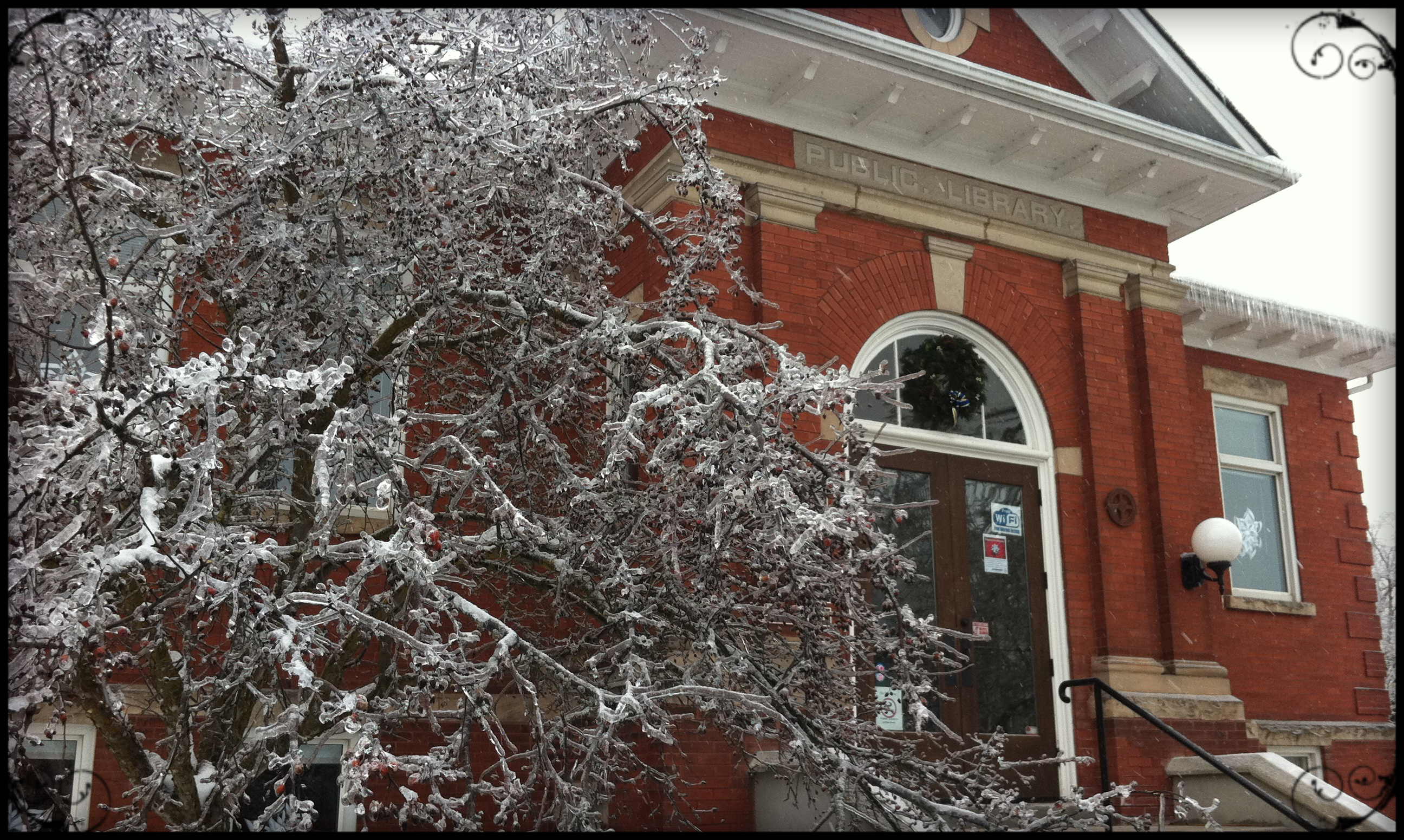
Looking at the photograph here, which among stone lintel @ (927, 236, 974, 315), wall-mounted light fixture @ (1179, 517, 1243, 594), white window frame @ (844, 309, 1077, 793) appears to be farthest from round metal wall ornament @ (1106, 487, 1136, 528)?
stone lintel @ (927, 236, 974, 315)

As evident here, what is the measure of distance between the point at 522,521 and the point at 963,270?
5.31m

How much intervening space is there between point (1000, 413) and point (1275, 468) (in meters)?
4.65

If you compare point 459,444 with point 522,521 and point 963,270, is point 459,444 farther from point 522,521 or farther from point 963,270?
point 963,270

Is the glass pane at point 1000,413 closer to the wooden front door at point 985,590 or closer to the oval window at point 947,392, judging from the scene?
the oval window at point 947,392

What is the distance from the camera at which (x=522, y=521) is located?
14.4 feet

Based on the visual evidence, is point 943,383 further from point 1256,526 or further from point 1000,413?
point 1256,526

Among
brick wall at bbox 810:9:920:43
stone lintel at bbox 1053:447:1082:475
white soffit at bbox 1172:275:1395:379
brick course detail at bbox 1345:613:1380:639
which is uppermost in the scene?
brick wall at bbox 810:9:920:43

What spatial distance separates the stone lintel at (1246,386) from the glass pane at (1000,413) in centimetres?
371

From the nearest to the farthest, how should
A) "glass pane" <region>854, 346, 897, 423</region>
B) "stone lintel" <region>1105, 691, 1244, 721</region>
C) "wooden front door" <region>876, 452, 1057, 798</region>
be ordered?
"wooden front door" <region>876, 452, 1057, 798</region>
"glass pane" <region>854, 346, 897, 423</region>
"stone lintel" <region>1105, 691, 1244, 721</region>

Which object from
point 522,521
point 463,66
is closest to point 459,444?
point 522,521

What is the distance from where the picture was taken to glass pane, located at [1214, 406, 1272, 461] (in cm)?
1171

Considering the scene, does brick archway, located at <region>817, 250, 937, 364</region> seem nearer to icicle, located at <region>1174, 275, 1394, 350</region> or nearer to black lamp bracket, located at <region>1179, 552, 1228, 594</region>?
black lamp bracket, located at <region>1179, 552, 1228, 594</region>

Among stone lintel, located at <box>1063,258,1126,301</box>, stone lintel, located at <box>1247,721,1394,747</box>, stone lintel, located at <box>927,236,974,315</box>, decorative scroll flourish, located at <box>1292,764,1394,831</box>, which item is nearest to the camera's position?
decorative scroll flourish, located at <box>1292,764,1394,831</box>

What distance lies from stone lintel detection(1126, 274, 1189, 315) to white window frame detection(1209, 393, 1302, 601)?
2.34 meters
